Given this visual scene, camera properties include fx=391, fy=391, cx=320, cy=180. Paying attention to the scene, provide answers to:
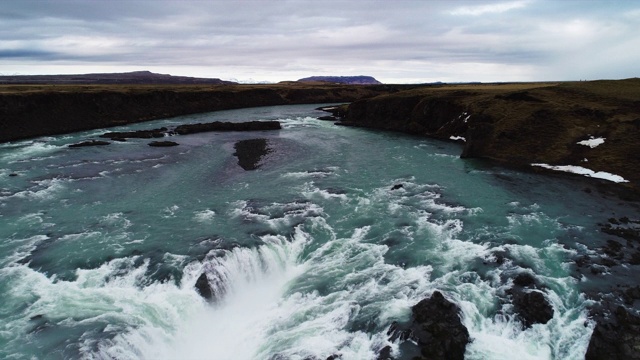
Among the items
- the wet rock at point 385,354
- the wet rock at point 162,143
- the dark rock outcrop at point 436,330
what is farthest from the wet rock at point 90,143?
the wet rock at point 385,354

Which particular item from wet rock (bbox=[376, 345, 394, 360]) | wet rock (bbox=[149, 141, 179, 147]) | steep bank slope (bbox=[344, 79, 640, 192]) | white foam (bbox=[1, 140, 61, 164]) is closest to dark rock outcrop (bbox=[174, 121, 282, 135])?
wet rock (bbox=[149, 141, 179, 147])

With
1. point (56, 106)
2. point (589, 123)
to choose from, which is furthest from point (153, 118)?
point (589, 123)

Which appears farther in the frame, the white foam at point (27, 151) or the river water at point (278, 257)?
the white foam at point (27, 151)

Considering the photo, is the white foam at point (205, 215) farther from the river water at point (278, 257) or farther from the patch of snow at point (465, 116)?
the patch of snow at point (465, 116)

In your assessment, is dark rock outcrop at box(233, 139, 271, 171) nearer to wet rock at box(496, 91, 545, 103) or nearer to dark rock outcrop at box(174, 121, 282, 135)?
dark rock outcrop at box(174, 121, 282, 135)

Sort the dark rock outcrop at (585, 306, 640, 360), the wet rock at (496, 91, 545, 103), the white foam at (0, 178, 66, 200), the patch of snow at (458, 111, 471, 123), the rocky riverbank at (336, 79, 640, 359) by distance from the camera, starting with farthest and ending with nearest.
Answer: the patch of snow at (458, 111, 471, 123)
the wet rock at (496, 91, 545, 103)
the white foam at (0, 178, 66, 200)
the rocky riverbank at (336, 79, 640, 359)
the dark rock outcrop at (585, 306, 640, 360)
